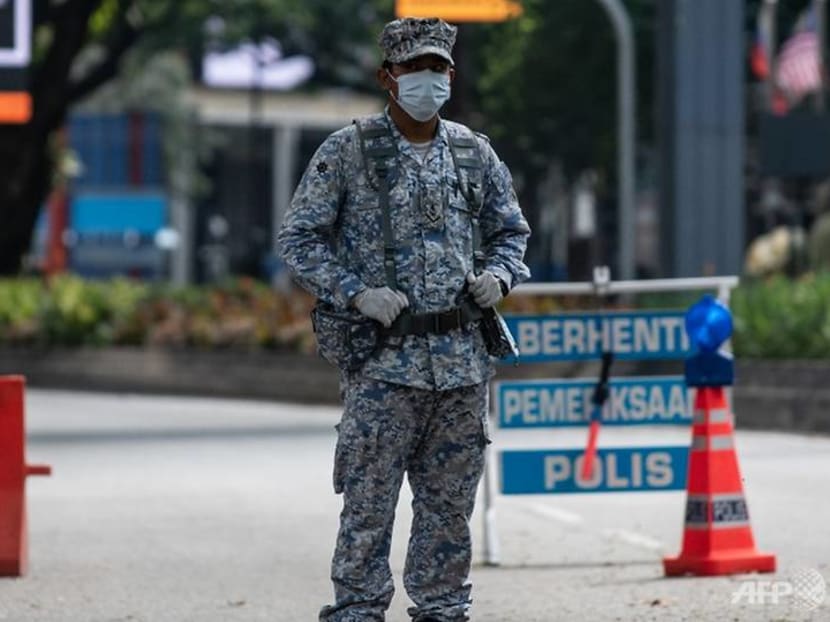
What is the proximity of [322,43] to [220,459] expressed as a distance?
41672mm

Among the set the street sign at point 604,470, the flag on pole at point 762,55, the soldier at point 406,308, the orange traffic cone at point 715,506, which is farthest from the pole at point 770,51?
the soldier at point 406,308

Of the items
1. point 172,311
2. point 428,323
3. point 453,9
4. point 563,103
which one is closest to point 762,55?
point 563,103

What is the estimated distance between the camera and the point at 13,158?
32750 mm

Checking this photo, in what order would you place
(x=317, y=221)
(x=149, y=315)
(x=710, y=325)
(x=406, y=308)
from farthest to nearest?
(x=149, y=315), (x=710, y=325), (x=317, y=221), (x=406, y=308)

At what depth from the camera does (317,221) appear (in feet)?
24.4

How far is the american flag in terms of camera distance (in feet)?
126

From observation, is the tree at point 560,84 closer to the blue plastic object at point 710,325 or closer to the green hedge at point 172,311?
the green hedge at point 172,311

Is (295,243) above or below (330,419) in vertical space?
above

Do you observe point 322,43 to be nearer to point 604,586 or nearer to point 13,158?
point 13,158

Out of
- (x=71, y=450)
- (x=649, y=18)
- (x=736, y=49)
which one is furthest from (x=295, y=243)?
(x=649, y=18)

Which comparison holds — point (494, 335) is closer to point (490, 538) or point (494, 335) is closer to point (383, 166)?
point (383, 166)

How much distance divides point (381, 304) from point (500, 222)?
0.65 meters

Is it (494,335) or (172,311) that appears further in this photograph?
(172,311)

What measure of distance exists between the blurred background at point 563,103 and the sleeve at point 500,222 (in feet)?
28.2
